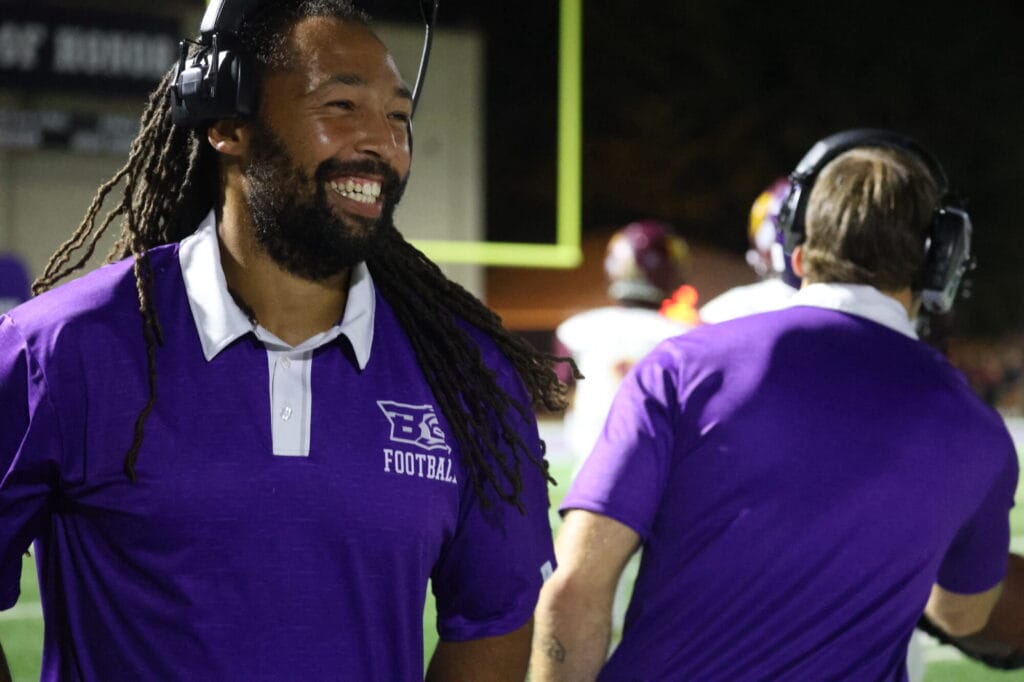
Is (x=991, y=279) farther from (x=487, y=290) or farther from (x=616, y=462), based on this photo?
(x=616, y=462)

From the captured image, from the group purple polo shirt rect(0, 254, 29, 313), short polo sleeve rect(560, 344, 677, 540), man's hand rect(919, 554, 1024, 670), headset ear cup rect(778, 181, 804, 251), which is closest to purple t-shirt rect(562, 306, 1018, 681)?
short polo sleeve rect(560, 344, 677, 540)

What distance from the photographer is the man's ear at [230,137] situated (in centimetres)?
176

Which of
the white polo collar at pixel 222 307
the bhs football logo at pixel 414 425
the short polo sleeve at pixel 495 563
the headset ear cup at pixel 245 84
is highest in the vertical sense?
the headset ear cup at pixel 245 84

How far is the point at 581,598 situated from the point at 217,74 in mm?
875

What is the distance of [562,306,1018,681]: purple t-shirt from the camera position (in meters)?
2.03

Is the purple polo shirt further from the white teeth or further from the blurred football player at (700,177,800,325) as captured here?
the white teeth

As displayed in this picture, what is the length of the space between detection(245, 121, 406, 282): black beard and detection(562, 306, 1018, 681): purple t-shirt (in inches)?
21.8

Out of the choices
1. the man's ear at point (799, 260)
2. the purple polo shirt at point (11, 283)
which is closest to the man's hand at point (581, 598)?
the man's ear at point (799, 260)

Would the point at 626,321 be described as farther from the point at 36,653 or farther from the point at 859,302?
the point at 859,302

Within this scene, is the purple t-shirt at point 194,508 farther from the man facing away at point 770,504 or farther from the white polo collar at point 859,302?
the white polo collar at point 859,302

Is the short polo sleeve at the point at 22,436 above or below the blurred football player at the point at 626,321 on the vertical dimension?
above

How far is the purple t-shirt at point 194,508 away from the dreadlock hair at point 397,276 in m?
0.09

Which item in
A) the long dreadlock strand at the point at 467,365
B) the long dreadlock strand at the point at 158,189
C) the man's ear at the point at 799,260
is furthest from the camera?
the man's ear at the point at 799,260

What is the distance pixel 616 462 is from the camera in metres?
2.05
